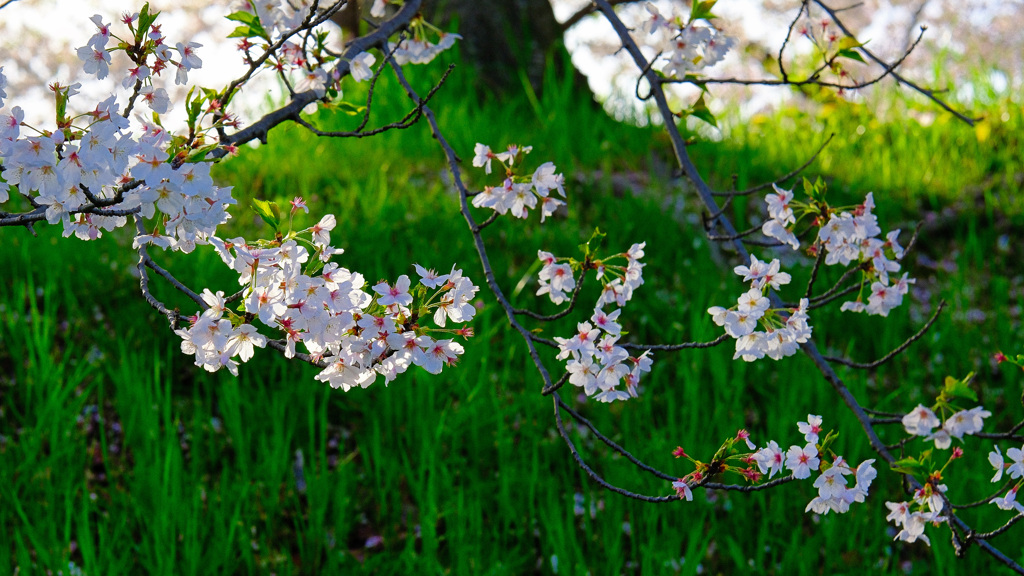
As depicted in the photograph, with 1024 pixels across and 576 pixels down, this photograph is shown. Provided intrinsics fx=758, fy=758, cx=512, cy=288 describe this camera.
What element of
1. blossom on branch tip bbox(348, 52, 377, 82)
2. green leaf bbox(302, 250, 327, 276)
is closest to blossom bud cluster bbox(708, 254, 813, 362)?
green leaf bbox(302, 250, 327, 276)

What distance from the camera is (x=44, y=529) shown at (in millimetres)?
2086

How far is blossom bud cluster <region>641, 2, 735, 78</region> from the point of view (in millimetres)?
1928

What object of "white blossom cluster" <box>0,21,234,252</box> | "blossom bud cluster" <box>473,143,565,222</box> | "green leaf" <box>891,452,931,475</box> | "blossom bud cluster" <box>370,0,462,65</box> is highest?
"blossom bud cluster" <box>370,0,462,65</box>

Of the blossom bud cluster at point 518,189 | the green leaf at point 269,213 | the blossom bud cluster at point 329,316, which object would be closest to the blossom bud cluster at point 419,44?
the blossom bud cluster at point 518,189

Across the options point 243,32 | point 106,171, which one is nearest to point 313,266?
point 106,171

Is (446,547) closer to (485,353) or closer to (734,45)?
(485,353)

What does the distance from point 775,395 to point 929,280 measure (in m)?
1.62

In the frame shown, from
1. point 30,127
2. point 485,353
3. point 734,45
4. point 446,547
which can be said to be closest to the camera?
point 30,127

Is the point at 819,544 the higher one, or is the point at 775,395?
the point at 775,395

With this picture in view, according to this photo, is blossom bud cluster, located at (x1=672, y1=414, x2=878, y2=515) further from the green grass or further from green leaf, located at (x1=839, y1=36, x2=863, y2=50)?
green leaf, located at (x1=839, y1=36, x2=863, y2=50)

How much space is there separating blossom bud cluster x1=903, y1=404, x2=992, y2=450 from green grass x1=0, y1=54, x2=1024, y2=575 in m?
0.76

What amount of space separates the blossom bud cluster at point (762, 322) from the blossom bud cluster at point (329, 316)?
47cm

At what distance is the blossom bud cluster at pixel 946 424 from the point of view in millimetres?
1438

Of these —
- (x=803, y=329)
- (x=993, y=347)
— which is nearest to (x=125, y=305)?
(x=803, y=329)
